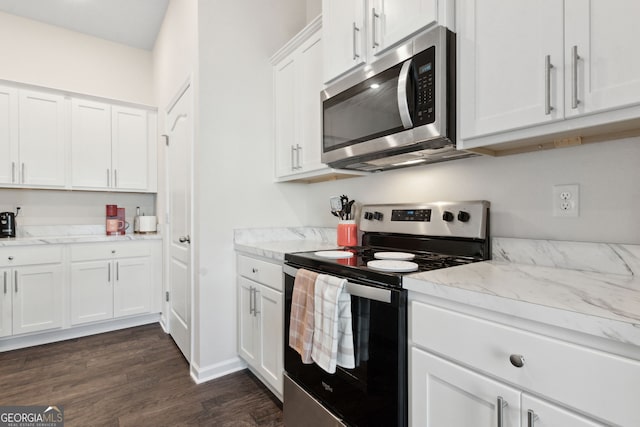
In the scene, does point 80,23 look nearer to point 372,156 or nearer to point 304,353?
point 372,156

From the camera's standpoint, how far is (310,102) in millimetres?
2066

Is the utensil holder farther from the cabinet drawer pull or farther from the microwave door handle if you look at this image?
the cabinet drawer pull

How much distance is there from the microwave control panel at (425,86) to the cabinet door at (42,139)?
338cm

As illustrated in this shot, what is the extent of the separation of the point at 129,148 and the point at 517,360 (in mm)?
3800

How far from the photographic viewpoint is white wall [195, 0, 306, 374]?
2135mm

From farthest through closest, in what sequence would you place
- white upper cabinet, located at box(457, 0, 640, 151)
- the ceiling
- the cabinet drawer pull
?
the ceiling
white upper cabinet, located at box(457, 0, 640, 151)
the cabinet drawer pull

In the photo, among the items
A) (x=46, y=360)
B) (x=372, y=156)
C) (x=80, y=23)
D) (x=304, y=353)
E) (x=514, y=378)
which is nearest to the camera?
(x=514, y=378)

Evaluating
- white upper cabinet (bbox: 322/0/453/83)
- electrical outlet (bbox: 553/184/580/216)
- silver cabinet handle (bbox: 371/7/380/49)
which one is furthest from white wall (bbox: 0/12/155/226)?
electrical outlet (bbox: 553/184/580/216)

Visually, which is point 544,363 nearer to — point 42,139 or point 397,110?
point 397,110

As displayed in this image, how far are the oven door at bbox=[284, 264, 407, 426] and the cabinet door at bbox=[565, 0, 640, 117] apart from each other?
791mm

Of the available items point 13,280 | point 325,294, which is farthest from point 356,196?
point 13,280

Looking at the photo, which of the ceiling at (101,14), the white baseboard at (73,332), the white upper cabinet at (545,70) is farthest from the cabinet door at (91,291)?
the white upper cabinet at (545,70)

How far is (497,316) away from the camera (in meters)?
0.81

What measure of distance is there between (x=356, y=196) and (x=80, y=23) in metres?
3.43
